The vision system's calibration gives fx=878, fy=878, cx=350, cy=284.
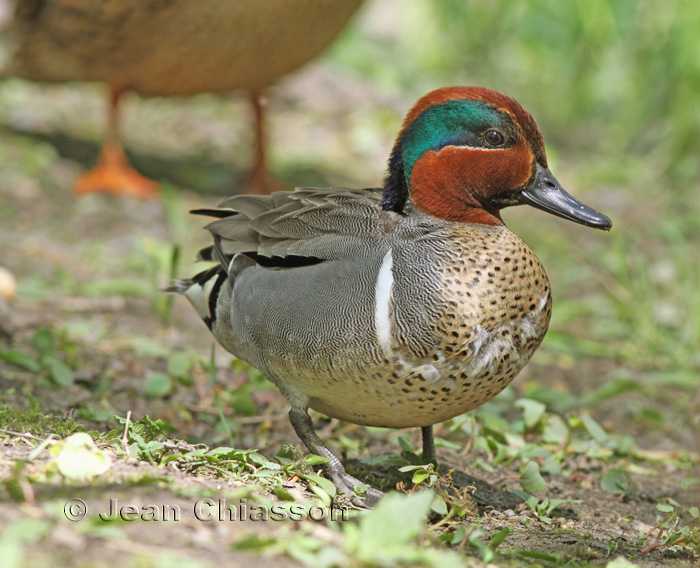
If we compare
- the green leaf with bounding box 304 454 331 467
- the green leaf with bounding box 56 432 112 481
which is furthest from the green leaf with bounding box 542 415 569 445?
the green leaf with bounding box 56 432 112 481

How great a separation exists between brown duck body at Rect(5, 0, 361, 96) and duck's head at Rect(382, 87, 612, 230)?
2.51 meters

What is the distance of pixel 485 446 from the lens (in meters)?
3.26

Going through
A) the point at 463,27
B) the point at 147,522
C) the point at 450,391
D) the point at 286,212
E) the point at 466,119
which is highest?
the point at 463,27

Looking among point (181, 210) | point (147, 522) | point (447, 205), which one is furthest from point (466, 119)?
point (181, 210)

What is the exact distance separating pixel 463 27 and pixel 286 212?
5950mm

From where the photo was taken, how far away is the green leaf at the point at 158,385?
3402 mm

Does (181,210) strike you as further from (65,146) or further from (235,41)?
(65,146)

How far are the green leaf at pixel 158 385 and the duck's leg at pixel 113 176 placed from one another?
100 inches

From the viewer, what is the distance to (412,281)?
2.50 metres

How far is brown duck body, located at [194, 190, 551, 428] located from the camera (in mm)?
2439

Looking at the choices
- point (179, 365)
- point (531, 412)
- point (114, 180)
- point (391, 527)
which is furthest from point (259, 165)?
point (391, 527)

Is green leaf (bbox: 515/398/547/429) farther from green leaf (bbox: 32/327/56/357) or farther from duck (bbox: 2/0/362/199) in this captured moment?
duck (bbox: 2/0/362/199)

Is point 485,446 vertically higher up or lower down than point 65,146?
lower down

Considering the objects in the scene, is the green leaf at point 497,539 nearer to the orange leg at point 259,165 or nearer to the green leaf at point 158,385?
the green leaf at point 158,385
